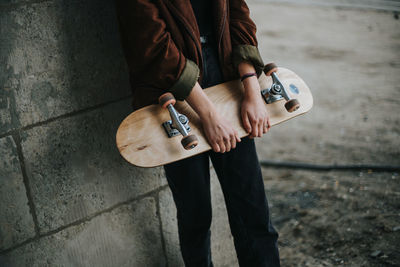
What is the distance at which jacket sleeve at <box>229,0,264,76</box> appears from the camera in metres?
1.81

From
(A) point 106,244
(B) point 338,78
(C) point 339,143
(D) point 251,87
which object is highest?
(D) point 251,87

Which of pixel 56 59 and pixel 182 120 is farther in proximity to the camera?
pixel 56 59

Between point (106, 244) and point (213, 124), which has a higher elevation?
point (213, 124)

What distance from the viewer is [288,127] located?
4512 millimetres

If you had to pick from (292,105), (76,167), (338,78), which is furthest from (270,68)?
(338,78)

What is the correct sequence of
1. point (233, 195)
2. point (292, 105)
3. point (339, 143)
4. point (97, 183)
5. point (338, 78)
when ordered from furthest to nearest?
point (338, 78) → point (339, 143) → point (97, 183) → point (233, 195) → point (292, 105)

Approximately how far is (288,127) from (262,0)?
554cm

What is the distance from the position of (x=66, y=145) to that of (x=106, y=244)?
62 centimetres

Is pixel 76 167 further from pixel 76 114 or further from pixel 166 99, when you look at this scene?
pixel 166 99

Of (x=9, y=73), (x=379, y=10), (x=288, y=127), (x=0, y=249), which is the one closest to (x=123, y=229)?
(x=0, y=249)

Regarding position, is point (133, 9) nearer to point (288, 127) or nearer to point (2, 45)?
point (2, 45)

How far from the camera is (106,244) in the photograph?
7.13ft

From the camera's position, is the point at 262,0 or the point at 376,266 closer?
the point at 376,266

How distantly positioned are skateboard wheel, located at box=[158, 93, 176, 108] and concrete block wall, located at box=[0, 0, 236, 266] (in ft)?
1.55
